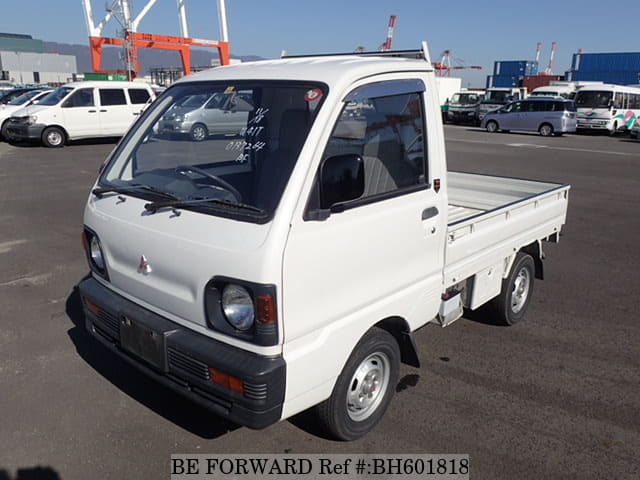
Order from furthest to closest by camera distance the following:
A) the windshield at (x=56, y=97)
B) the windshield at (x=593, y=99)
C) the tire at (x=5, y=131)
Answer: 1. the windshield at (x=593, y=99)
2. the tire at (x=5, y=131)
3. the windshield at (x=56, y=97)

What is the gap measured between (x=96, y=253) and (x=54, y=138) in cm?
1570

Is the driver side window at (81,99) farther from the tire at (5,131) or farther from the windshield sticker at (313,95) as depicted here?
the windshield sticker at (313,95)

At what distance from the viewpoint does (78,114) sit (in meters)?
16.8

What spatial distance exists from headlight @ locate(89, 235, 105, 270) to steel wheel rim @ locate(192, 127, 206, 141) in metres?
0.88

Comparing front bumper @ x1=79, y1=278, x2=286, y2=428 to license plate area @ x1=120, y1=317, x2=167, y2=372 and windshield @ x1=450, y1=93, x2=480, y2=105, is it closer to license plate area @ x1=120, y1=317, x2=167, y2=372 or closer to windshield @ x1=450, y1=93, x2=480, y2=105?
license plate area @ x1=120, y1=317, x2=167, y2=372

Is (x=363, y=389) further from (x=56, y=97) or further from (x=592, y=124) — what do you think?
(x=592, y=124)

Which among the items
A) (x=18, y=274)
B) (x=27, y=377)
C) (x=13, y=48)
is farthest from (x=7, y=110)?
(x=13, y=48)

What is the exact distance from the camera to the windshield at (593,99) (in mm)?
26712

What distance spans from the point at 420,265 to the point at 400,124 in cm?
86

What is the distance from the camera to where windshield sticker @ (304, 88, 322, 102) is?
272 centimetres

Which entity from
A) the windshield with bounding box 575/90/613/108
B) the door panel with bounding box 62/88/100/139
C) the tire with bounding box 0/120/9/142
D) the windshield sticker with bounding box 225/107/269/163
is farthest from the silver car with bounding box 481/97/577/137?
the windshield sticker with bounding box 225/107/269/163

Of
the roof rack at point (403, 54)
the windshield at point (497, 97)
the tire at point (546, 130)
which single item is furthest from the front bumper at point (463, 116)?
the roof rack at point (403, 54)

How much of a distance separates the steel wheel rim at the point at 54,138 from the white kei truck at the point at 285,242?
602 inches

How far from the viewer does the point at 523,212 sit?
441 cm
